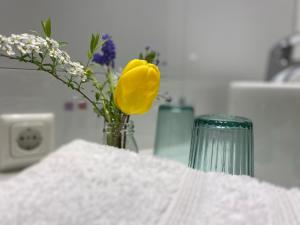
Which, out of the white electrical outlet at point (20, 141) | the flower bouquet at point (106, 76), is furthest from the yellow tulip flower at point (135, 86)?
the white electrical outlet at point (20, 141)

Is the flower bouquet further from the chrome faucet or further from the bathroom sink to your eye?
the chrome faucet

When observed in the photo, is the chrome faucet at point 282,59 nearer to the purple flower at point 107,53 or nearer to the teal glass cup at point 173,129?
the teal glass cup at point 173,129

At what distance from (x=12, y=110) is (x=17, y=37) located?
86 millimetres

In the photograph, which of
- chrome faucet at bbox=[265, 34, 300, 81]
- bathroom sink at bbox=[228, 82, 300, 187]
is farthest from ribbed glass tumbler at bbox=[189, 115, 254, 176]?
chrome faucet at bbox=[265, 34, 300, 81]

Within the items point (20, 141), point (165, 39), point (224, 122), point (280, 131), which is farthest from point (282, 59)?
point (20, 141)

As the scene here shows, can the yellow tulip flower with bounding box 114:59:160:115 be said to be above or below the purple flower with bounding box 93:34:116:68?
below

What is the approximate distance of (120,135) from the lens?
0.39 m

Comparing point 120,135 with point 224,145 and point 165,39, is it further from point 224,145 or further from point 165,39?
point 165,39

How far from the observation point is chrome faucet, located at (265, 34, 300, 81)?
40.1 inches

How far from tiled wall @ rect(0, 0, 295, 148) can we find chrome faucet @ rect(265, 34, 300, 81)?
0.03 m

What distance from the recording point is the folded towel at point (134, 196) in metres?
0.28

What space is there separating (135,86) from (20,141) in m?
0.15

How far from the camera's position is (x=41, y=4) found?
391 millimetres

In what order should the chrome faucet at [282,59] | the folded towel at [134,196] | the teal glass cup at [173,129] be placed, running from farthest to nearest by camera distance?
1. the chrome faucet at [282,59]
2. the teal glass cup at [173,129]
3. the folded towel at [134,196]
